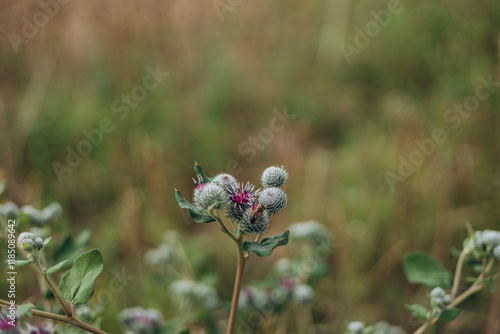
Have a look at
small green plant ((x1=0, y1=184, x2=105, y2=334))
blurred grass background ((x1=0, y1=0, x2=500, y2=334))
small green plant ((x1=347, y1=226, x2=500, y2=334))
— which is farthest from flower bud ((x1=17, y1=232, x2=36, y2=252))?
blurred grass background ((x1=0, y1=0, x2=500, y2=334))

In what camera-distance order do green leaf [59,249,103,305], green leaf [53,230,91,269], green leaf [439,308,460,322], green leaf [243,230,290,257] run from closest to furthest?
green leaf [243,230,290,257] → green leaf [59,249,103,305] → green leaf [439,308,460,322] → green leaf [53,230,91,269]

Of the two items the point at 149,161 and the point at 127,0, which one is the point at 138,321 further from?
the point at 127,0

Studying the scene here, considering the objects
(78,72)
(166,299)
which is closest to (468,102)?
(166,299)

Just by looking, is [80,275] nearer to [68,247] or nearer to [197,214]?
[197,214]

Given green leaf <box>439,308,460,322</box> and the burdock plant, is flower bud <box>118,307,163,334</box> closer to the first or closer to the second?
the burdock plant

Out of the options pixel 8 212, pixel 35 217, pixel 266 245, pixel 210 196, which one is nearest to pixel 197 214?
pixel 210 196

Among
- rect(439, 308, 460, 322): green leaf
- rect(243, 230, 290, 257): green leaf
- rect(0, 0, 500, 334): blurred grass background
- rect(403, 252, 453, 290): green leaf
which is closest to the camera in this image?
rect(243, 230, 290, 257): green leaf

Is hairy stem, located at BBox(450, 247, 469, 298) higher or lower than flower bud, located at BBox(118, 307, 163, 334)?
higher
